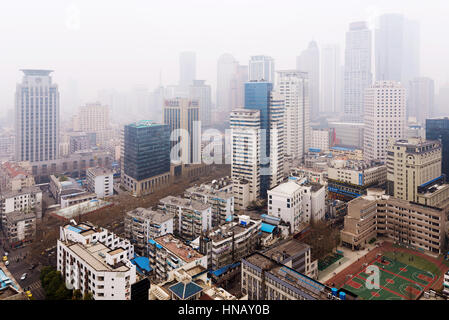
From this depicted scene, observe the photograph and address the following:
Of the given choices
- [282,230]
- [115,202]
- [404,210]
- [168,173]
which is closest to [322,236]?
[282,230]

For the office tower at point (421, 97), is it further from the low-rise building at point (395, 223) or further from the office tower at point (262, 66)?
the low-rise building at point (395, 223)

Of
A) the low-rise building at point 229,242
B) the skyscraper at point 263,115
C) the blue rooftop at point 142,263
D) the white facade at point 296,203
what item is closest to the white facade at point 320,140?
the skyscraper at point 263,115

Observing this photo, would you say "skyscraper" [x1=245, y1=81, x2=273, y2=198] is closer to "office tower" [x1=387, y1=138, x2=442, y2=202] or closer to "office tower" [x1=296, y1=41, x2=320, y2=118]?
"office tower" [x1=387, y1=138, x2=442, y2=202]

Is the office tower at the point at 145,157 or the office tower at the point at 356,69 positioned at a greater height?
the office tower at the point at 356,69

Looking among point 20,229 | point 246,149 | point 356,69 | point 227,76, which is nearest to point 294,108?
point 246,149

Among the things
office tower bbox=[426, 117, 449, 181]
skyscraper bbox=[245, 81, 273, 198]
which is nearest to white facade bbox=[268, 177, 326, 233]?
skyscraper bbox=[245, 81, 273, 198]

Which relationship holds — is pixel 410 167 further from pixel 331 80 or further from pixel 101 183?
pixel 331 80
